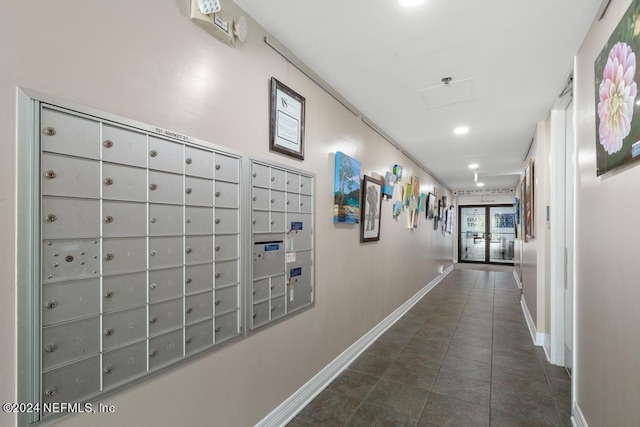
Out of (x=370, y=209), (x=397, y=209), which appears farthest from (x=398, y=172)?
(x=370, y=209)

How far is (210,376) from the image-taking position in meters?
1.46

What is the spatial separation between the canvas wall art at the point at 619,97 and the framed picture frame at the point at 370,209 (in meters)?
1.80

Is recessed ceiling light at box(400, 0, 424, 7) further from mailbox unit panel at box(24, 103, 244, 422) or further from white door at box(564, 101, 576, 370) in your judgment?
white door at box(564, 101, 576, 370)

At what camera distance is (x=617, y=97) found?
123 centimetres

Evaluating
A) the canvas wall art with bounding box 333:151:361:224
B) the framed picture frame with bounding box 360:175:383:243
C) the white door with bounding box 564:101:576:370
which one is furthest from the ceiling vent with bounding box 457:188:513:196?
the canvas wall art with bounding box 333:151:361:224

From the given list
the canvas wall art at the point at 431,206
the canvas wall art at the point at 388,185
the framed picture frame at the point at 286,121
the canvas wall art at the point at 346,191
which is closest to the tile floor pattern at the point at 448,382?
the canvas wall art at the point at 346,191

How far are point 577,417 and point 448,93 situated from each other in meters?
2.52

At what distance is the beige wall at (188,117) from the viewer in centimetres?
87

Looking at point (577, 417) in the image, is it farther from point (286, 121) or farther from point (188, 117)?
point (188, 117)

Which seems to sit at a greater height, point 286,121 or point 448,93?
point 448,93

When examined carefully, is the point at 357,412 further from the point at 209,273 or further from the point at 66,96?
the point at 66,96

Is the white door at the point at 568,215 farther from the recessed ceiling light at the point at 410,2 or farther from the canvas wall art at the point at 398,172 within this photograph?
the recessed ceiling light at the point at 410,2

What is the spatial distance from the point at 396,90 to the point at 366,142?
2.38ft

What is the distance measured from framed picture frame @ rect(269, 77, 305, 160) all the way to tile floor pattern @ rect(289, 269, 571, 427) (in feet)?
5.93
